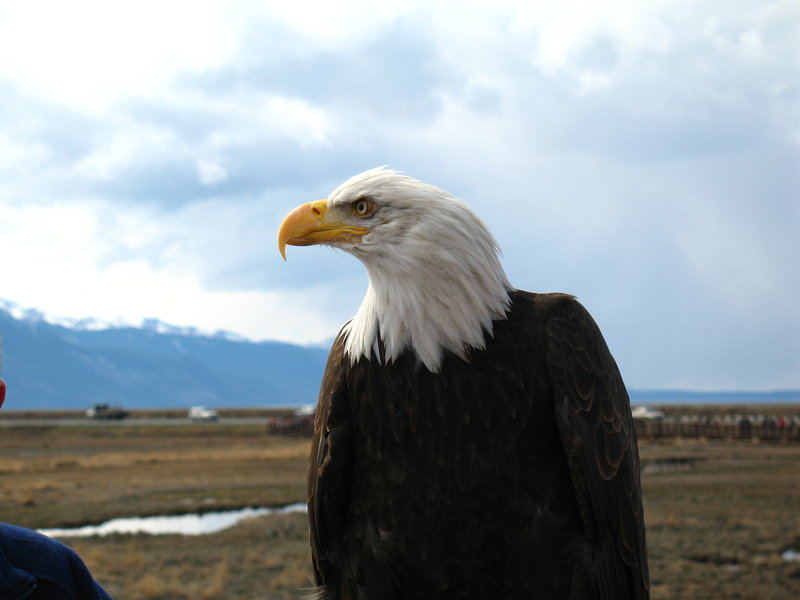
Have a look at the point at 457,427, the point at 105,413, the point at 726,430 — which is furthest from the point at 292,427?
the point at 457,427

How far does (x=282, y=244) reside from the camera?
3203 mm

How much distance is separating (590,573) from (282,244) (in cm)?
180

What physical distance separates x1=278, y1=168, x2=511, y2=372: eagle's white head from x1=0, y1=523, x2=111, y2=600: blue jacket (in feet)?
4.19

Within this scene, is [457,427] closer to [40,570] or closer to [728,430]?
[40,570]

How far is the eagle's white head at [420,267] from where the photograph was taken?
2.90m

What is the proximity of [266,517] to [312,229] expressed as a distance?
14.2 m

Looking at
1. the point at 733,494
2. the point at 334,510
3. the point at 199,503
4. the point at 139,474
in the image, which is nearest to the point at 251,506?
the point at 199,503

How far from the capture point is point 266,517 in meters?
16.2

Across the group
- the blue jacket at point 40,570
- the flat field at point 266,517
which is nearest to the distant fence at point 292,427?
the flat field at point 266,517

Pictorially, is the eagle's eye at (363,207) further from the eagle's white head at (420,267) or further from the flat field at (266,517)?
the flat field at (266,517)

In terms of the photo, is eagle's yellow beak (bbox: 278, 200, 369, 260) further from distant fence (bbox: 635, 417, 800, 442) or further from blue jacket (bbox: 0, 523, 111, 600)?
distant fence (bbox: 635, 417, 800, 442)

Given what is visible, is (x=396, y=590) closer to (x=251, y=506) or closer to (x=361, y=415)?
(x=361, y=415)

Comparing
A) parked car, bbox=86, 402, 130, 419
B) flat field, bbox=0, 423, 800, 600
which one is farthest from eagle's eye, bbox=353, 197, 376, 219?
parked car, bbox=86, 402, 130, 419

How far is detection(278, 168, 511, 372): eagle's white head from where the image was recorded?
2.90 m
